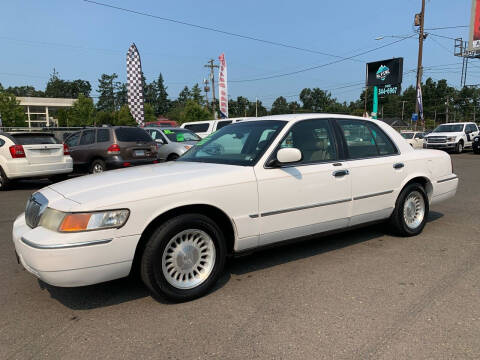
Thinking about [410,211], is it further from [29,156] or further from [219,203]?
[29,156]

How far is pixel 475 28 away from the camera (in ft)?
113

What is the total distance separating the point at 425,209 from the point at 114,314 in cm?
407

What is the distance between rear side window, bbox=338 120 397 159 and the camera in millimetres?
4301

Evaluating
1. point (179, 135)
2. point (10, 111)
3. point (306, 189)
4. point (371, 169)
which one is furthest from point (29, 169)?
point (10, 111)

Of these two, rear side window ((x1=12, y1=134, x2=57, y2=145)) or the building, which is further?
the building

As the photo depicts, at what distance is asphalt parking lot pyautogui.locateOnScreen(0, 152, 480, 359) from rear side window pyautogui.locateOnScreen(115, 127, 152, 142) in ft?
21.2

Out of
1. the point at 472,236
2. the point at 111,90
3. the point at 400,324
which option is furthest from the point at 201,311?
the point at 111,90

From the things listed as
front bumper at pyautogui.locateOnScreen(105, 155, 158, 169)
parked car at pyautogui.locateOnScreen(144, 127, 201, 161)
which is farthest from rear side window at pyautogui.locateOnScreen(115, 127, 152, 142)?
parked car at pyautogui.locateOnScreen(144, 127, 201, 161)

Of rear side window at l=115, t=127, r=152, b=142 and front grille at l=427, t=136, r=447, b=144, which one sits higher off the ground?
rear side window at l=115, t=127, r=152, b=142

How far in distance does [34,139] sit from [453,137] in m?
20.8

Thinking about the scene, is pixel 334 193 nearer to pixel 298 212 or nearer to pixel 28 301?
pixel 298 212

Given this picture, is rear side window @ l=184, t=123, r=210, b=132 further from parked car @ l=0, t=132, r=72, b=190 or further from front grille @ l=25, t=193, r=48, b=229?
front grille @ l=25, t=193, r=48, b=229

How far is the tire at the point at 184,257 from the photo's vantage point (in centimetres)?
296

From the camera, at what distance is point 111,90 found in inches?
4796
